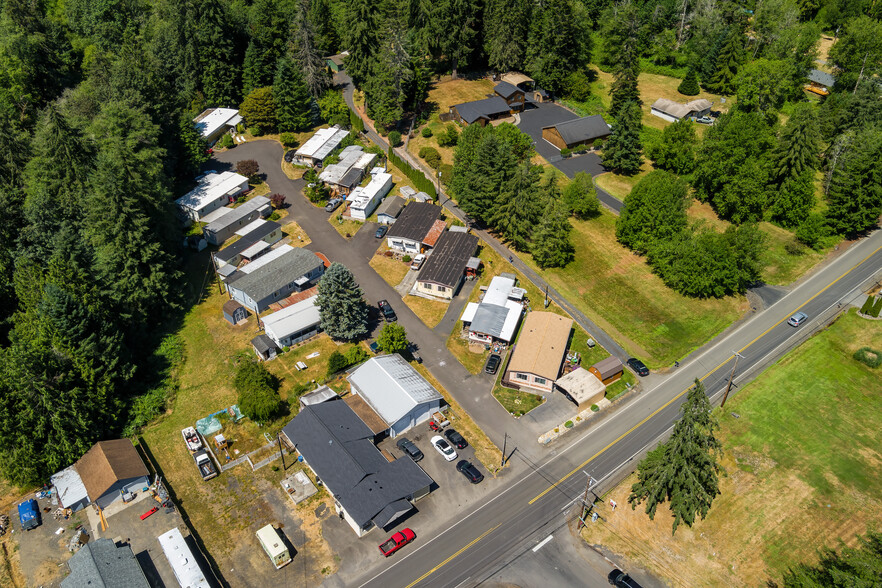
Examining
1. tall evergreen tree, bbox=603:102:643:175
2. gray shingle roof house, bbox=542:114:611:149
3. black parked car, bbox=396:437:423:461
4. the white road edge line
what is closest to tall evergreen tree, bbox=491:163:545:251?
tall evergreen tree, bbox=603:102:643:175

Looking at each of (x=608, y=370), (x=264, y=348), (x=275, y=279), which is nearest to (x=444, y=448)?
(x=608, y=370)

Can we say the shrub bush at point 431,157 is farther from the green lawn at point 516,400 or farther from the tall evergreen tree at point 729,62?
the tall evergreen tree at point 729,62

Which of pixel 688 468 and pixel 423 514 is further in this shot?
pixel 423 514

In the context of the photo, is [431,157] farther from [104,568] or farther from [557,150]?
[104,568]

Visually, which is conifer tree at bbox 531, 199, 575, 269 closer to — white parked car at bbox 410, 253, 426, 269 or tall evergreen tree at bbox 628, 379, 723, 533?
white parked car at bbox 410, 253, 426, 269

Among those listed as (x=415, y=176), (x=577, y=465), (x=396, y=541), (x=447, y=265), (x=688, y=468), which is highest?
(x=688, y=468)

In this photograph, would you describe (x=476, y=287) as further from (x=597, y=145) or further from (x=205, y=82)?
(x=205, y=82)
